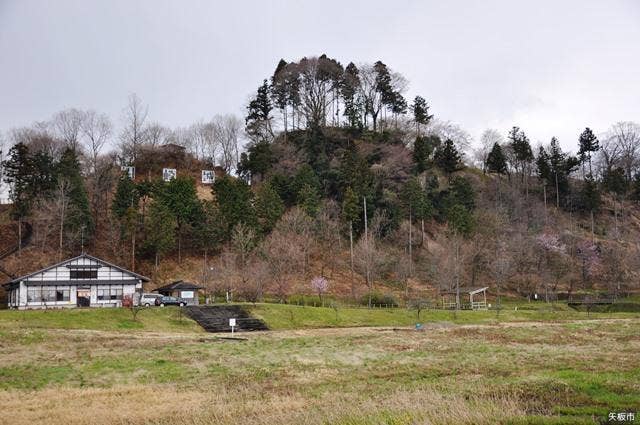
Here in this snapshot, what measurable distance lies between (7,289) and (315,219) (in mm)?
34618

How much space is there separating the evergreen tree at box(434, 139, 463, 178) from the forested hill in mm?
229

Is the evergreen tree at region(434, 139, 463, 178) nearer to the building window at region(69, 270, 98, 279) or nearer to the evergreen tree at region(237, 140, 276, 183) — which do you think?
the evergreen tree at region(237, 140, 276, 183)

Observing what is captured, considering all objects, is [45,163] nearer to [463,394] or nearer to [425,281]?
[425,281]

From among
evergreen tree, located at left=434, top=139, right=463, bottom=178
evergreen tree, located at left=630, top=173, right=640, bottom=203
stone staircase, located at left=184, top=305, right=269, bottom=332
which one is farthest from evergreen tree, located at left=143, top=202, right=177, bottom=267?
evergreen tree, located at left=630, top=173, right=640, bottom=203

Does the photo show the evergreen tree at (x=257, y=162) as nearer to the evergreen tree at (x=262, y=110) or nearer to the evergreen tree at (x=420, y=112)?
the evergreen tree at (x=262, y=110)

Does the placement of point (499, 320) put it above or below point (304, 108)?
below

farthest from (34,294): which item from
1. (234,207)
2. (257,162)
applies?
(257,162)

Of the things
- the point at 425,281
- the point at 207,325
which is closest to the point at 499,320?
the point at 425,281

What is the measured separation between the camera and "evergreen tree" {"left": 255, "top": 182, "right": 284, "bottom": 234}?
68.1m

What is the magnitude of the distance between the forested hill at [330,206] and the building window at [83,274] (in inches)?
417

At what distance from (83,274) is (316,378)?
39.4m

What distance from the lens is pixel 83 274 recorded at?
53281 mm

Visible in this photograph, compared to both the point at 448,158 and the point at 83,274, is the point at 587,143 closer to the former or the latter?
the point at 448,158

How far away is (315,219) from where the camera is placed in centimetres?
6994
